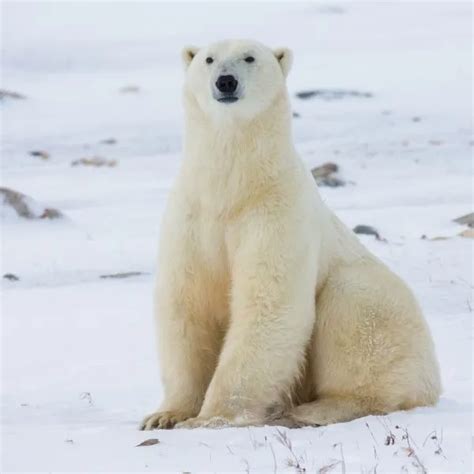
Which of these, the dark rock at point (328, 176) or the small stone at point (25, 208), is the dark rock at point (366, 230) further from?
the dark rock at point (328, 176)

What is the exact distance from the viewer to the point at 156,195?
15.9 m

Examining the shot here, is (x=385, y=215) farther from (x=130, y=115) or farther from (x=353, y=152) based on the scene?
(x=130, y=115)

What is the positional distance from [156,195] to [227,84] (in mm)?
10708

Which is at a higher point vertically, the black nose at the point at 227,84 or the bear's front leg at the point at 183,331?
the black nose at the point at 227,84

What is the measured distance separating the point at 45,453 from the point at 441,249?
6.51 metres

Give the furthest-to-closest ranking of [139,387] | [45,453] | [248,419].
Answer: [139,387]
[248,419]
[45,453]

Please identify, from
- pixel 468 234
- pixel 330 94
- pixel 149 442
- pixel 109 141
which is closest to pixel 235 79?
pixel 149 442

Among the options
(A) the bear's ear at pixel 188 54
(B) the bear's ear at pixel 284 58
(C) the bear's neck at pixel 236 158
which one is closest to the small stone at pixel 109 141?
(A) the bear's ear at pixel 188 54

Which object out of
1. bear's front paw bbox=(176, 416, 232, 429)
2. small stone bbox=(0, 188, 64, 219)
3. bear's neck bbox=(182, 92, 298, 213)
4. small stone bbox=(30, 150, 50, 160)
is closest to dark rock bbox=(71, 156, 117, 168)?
small stone bbox=(30, 150, 50, 160)

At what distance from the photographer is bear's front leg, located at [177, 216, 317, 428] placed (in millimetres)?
5047

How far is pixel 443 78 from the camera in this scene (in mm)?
26656

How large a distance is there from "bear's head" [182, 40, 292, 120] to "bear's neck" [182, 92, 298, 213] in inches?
2.3

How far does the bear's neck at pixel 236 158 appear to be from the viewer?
17.2 ft

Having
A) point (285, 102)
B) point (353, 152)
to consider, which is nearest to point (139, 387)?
point (285, 102)
